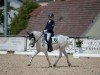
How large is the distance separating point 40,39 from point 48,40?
16.0 inches

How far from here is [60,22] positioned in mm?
58500

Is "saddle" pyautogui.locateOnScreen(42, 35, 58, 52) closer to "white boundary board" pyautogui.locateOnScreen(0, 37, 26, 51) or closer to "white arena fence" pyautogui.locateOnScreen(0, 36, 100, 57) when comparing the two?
"white arena fence" pyautogui.locateOnScreen(0, 36, 100, 57)

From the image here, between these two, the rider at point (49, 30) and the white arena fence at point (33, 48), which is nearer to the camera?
the rider at point (49, 30)

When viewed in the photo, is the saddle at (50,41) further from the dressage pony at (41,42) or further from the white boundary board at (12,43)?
the white boundary board at (12,43)

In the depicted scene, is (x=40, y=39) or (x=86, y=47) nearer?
(x=40, y=39)

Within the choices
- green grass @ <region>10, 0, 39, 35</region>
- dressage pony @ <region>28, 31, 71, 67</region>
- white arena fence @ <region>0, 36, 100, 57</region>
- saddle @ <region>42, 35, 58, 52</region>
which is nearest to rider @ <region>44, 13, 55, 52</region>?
saddle @ <region>42, 35, 58, 52</region>

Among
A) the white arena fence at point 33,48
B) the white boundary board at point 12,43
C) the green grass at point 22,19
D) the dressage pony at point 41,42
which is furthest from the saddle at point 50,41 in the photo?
the green grass at point 22,19

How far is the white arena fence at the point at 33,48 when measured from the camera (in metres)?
35.2

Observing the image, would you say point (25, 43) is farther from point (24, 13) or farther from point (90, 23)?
point (24, 13)

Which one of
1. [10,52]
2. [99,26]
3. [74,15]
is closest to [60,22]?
[74,15]

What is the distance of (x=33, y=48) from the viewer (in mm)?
37562

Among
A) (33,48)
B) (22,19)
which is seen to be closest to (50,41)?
(33,48)

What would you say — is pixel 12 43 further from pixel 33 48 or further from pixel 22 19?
pixel 22 19

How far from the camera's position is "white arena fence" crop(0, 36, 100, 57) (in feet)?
115
